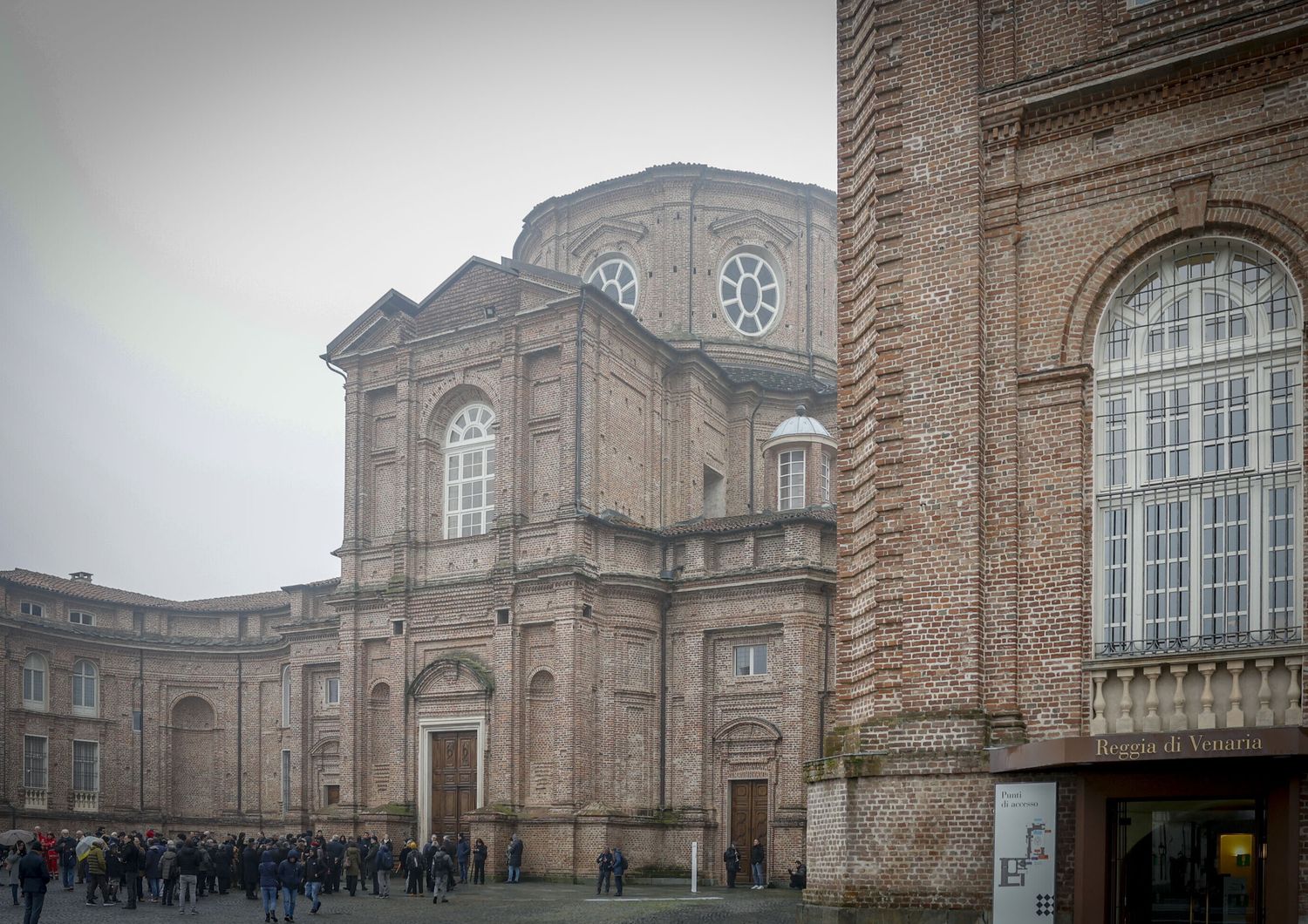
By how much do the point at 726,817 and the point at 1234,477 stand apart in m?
22.6

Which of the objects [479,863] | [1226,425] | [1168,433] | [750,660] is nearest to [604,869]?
[479,863]

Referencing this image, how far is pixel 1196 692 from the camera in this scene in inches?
575

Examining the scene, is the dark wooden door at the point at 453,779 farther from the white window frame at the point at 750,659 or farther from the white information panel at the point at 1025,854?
the white information panel at the point at 1025,854

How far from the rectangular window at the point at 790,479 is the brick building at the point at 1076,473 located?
78.3 ft

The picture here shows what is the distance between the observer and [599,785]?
34531mm

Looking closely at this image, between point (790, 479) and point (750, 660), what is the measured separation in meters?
7.51

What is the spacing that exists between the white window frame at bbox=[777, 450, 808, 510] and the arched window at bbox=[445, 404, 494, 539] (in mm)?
9079

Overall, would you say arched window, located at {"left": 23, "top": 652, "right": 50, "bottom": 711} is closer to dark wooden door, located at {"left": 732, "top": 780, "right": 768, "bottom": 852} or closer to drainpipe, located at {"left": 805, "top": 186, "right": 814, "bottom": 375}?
dark wooden door, located at {"left": 732, "top": 780, "right": 768, "bottom": 852}

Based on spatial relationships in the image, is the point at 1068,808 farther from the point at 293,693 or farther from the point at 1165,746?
the point at 293,693

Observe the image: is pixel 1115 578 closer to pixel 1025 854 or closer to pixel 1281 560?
pixel 1281 560

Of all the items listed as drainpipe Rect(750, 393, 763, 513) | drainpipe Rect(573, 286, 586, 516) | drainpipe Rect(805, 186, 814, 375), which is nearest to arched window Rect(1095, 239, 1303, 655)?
drainpipe Rect(573, 286, 586, 516)

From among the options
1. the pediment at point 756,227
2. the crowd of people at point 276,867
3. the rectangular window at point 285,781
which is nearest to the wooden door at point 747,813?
the crowd of people at point 276,867

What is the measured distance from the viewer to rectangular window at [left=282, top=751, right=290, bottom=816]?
46031 mm

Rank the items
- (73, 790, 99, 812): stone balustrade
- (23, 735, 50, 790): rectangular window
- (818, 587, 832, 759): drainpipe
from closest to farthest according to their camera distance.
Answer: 1. (818, 587, 832, 759): drainpipe
2. (23, 735, 50, 790): rectangular window
3. (73, 790, 99, 812): stone balustrade
